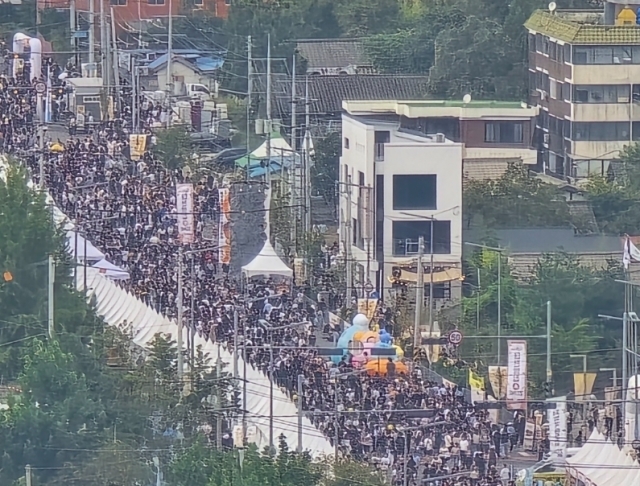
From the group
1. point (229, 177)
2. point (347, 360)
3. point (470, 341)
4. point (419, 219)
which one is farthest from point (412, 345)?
point (229, 177)

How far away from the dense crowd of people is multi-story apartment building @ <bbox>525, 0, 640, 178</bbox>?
495cm

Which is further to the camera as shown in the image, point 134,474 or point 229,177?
point 229,177

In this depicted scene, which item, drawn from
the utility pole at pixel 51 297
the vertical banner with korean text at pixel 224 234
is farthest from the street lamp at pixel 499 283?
the utility pole at pixel 51 297

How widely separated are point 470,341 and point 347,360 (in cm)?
272

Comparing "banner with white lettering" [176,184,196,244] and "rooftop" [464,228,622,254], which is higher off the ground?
"banner with white lettering" [176,184,196,244]

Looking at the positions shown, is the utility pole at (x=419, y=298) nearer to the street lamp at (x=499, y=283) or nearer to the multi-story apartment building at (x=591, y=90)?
the street lamp at (x=499, y=283)

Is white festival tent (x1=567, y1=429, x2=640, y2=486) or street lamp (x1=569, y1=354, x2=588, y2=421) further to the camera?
street lamp (x1=569, y1=354, x2=588, y2=421)

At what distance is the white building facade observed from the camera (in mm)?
23688

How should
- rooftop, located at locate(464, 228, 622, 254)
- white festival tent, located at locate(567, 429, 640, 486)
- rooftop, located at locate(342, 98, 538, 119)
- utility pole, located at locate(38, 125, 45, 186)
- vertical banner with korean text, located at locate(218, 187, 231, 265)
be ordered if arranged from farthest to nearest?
1. rooftop, located at locate(342, 98, 538, 119)
2. rooftop, located at locate(464, 228, 622, 254)
3. utility pole, located at locate(38, 125, 45, 186)
4. vertical banner with korean text, located at locate(218, 187, 231, 265)
5. white festival tent, located at locate(567, 429, 640, 486)

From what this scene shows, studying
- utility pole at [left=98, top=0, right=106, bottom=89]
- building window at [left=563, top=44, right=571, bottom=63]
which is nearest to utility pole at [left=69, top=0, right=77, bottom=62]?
utility pole at [left=98, top=0, right=106, bottom=89]

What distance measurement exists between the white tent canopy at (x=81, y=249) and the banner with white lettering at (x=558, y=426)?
17.2 feet

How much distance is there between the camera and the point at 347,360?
18.1 meters

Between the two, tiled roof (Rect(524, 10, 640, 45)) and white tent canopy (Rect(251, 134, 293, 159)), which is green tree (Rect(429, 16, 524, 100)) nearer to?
tiled roof (Rect(524, 10, 640, 45))

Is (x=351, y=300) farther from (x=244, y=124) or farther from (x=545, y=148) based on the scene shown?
(x=244, y=124)
